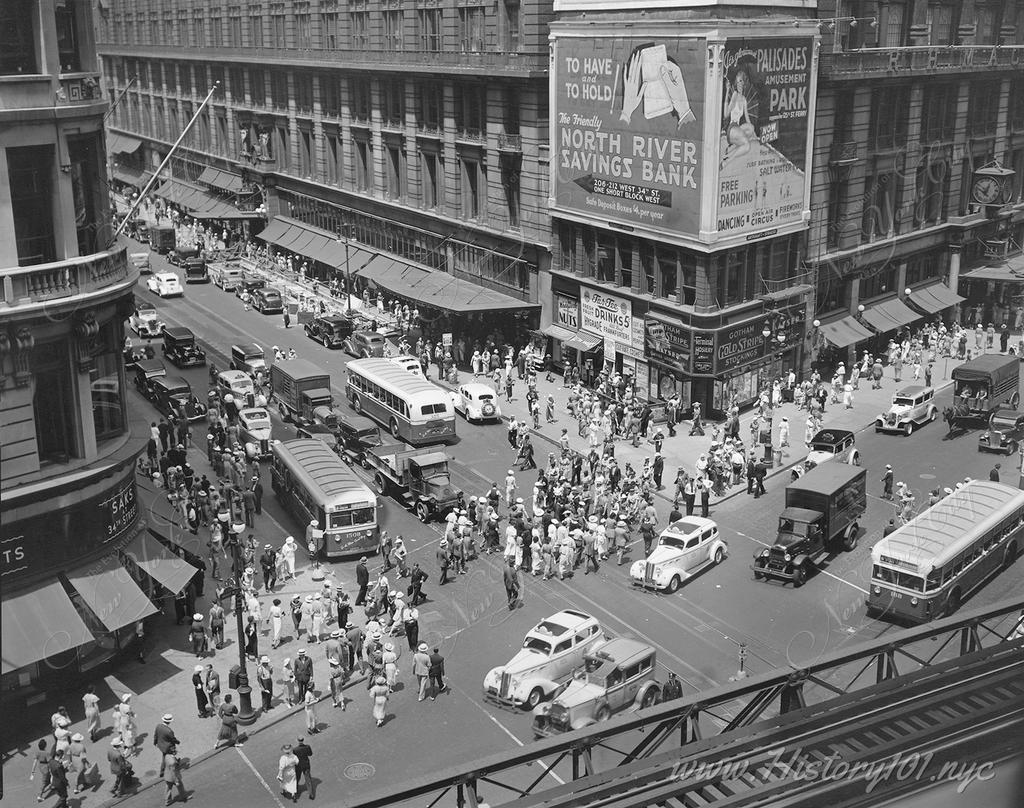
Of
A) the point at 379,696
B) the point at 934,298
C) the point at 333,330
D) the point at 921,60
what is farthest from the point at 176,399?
the point at 934,298

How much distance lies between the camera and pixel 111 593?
33469 mm

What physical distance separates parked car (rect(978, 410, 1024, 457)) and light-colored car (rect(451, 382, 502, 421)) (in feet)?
74.3

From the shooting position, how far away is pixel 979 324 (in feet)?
242

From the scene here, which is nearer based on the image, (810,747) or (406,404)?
(810,747)

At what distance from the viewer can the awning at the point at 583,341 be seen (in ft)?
203

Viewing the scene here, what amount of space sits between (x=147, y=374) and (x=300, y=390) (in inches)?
421

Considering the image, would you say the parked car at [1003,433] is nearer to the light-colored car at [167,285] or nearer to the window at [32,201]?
the window at [32,201]

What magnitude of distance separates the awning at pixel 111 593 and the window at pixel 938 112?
2118 inches

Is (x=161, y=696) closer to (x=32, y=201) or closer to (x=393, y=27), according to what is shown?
(x=32, y=201)

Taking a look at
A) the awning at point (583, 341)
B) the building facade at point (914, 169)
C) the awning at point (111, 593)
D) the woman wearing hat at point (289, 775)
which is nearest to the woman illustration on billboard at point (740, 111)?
the building facade at point (914, 169)

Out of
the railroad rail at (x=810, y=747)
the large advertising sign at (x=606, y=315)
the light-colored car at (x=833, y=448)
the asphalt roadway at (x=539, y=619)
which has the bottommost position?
the asphalt roadway at (x=539, y=619)

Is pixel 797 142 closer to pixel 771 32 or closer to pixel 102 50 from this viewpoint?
pixel 771 32

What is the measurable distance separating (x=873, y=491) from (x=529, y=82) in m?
29.2

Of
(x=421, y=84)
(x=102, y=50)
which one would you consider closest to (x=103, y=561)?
(x=421, y=84)
